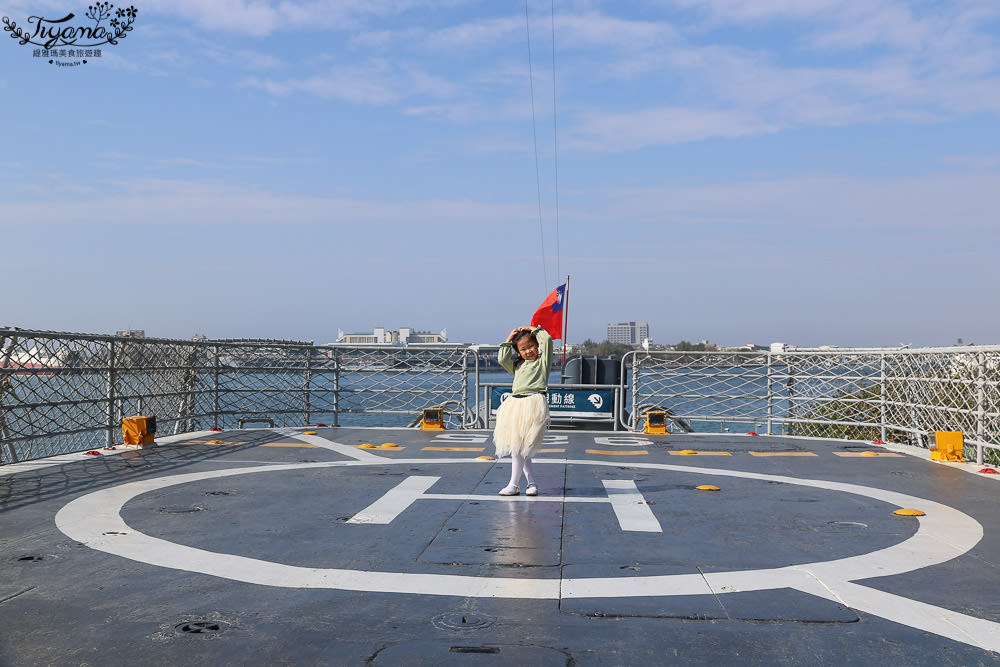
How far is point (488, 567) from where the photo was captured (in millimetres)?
5402

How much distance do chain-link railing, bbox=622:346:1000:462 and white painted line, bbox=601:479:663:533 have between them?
5113 mm

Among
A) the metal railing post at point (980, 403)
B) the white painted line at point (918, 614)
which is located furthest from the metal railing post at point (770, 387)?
the white painted line at point (918, 614)

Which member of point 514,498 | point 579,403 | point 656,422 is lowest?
point 514,498

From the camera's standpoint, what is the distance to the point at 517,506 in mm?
7730

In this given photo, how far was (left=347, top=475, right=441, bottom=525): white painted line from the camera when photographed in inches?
278

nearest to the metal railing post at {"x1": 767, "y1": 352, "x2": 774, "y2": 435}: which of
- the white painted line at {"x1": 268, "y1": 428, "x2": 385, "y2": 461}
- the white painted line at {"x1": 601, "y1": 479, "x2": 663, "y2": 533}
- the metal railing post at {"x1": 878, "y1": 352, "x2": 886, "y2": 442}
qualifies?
the metal railing post at {"x1": 878, "y1": 352, "x2": 886, "y2": 442}

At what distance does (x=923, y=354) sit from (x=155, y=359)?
1212 cm

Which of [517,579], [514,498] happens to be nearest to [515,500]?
[514,498]

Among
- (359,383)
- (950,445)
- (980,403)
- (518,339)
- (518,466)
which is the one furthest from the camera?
(359,383)

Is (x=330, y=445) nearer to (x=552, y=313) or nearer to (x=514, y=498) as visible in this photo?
(x=514, y=498)

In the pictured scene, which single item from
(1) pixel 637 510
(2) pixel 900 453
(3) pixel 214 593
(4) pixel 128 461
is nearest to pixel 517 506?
(1) pixel 637 510

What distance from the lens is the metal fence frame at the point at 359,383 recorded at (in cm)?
1048

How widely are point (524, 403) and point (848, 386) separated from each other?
10619 mm

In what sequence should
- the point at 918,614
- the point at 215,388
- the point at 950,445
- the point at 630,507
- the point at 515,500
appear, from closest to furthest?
the point at 918,614 → the point at 630,507 → the point at 515,500 → the point at 950,445 → the point at 215,388
